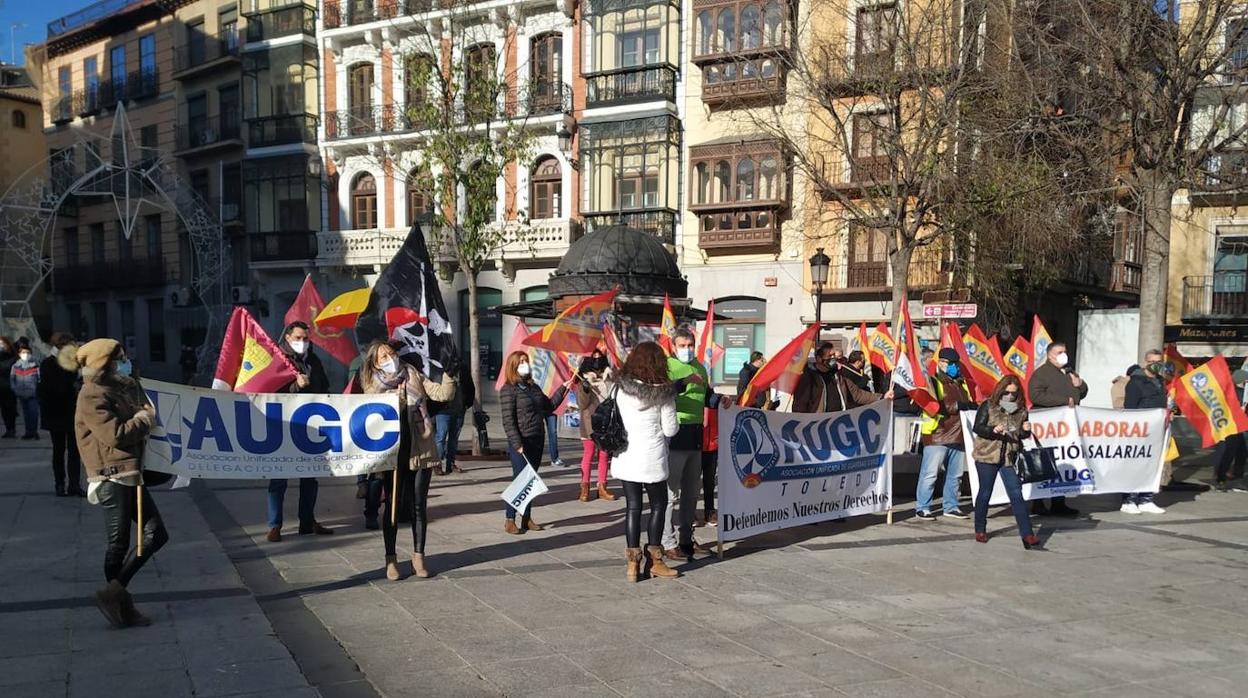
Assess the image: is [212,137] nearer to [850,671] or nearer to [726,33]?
[726,33]

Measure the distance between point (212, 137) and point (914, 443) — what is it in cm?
3067

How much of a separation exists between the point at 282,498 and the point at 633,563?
10.8 ft

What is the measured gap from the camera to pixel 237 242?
3297cm

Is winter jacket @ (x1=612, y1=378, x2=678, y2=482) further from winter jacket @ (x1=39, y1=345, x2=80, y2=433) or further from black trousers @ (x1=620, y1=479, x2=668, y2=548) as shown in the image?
winter jacket @ (x1=39, y1=345, x2=80, y2=433)

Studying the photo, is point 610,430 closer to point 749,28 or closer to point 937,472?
point 937,472

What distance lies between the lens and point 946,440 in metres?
8.66

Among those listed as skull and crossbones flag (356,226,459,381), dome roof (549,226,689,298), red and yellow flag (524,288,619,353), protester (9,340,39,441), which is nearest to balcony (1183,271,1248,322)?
dome roof (549,226,689,298)

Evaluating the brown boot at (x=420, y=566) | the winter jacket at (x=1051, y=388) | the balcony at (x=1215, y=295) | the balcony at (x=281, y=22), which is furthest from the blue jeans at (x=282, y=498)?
the balcony at (x=281, y=22)

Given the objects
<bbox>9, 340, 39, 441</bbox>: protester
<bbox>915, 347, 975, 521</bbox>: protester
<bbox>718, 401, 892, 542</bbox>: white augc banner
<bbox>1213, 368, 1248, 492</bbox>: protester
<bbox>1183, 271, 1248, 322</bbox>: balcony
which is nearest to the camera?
<bbox>718, 401, 892, 542</bbox>: white augc banner

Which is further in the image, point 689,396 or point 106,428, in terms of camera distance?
point 689,396

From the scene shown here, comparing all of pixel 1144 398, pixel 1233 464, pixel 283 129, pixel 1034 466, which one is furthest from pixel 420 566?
pixel 283 129

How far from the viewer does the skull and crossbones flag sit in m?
7.65

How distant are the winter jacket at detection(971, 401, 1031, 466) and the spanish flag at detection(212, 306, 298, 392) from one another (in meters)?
6.01

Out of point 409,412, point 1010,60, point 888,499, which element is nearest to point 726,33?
point 1010,60
